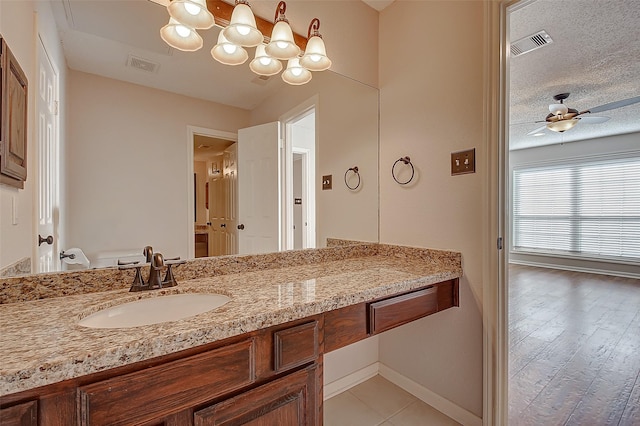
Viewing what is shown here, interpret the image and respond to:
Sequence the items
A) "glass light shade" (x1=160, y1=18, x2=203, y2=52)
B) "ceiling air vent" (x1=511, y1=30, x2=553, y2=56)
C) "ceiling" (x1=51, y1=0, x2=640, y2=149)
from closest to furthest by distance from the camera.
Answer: "ceiling" (x1=51, y1=0, x2=640, y2=149) → "glass light shade" (x1=160, y1=18, x2=203, y2=52) → "ceiling air vent" (x1=511, y1=30, x2=553, y2=56)

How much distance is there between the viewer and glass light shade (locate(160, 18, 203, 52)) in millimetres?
1274

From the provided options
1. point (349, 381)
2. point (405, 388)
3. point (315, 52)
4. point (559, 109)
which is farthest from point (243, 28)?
point (559, 109)

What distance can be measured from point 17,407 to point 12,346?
16 cm

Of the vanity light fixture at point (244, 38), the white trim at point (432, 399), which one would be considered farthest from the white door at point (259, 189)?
the white trim at point (432, 399)

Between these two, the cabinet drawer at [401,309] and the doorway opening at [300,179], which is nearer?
the cabinet drawer at [401,309]

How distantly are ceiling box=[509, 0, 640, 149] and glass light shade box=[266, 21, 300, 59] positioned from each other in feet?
3.55

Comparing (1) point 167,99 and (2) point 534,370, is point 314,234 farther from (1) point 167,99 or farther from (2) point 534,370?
(2) point 534,370

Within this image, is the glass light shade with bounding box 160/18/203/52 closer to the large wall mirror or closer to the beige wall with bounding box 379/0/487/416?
the large wall mirror

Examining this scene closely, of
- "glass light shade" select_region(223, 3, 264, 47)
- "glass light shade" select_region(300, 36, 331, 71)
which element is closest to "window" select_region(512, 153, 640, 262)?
"glass light shade" select_region(300, 36, 331, 71)

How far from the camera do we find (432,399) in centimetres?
173

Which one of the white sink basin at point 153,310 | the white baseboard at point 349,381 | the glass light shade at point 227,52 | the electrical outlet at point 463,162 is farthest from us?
the white baseboard at point 349,381

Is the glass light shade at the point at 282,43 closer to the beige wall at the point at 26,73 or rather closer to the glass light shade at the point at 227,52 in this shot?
the glass light shade at the point at 227,52

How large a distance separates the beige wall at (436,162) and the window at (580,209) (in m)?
5.30

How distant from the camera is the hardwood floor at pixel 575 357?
5.46 feet
